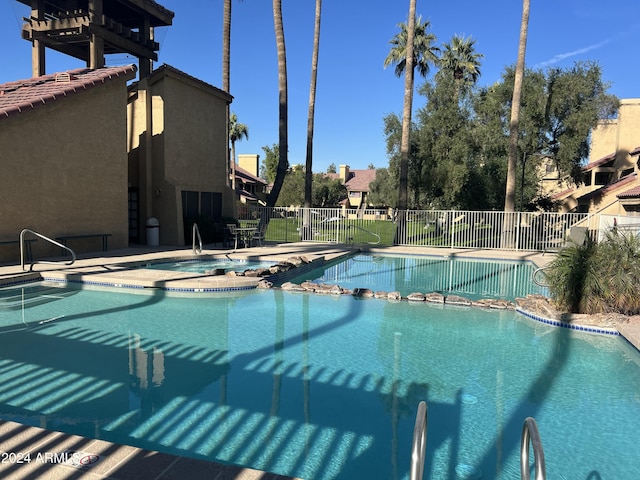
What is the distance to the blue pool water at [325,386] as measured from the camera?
3932 mm

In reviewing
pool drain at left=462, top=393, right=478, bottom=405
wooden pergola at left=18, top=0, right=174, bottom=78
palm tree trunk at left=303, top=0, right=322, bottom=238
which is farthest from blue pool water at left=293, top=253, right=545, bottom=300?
wooden pergola at left=18, top=0, right=174, bottom=78

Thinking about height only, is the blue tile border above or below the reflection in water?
above

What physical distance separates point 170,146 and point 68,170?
442cm

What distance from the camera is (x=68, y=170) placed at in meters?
13.6

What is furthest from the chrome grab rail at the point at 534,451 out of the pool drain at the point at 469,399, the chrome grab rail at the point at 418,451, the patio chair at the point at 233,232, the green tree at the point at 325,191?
the green tree at the point at 325,191

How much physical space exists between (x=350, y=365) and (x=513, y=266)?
38.9 feet

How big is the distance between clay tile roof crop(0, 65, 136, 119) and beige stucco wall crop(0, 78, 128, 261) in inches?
9.8

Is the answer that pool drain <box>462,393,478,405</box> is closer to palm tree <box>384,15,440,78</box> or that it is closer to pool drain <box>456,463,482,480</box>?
pool drain <box>456,463,482,480</box>

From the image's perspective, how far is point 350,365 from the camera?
20.1 feet

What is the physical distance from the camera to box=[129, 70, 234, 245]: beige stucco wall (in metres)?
17.1

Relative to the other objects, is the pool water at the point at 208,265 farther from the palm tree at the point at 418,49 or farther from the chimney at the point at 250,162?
the chimney at the point at 250,162

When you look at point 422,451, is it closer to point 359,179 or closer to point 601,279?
point 601,279

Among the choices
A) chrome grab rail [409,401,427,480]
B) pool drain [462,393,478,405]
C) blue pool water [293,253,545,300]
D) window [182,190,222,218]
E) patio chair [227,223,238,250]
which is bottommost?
pool drain [462,393,478,405]

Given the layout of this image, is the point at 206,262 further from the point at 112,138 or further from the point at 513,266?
the point at 513,266
